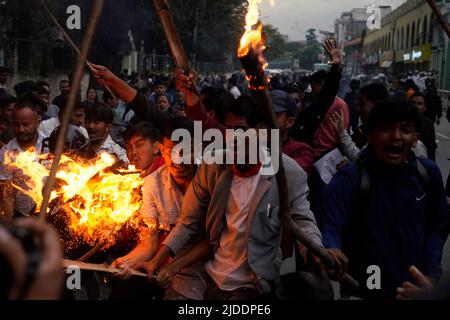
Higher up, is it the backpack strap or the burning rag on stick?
the backpack strap

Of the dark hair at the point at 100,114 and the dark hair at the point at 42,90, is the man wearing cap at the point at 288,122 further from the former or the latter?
the dark hair at the point at 42,90

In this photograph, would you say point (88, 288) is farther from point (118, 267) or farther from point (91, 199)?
point (118, 267)

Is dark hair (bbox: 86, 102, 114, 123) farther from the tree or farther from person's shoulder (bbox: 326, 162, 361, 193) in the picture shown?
person's shoulder (bbox: 326, 162, 361, 193)

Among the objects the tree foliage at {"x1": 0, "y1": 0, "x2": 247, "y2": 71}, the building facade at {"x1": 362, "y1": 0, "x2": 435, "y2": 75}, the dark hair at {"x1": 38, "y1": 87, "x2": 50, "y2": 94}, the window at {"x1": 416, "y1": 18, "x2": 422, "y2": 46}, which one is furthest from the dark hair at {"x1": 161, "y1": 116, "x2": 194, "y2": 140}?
the window at {"x1": 416, "y1": 18, "x2": 422, "y2": 46}

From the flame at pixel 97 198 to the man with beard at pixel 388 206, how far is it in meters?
1.32

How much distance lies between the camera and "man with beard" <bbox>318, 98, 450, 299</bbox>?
3.39m

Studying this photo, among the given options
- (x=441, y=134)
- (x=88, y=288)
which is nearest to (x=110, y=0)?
(x=441, y=134)

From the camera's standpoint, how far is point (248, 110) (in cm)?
472

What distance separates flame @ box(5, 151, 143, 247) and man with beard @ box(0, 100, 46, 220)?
0.41 m

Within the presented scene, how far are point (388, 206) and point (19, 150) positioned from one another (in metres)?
2.96

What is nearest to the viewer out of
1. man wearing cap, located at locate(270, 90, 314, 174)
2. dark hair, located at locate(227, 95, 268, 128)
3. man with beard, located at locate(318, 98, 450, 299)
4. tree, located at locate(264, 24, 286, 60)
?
tree, located at locate(264, 24, 286, 60)

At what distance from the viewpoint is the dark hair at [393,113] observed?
3416 mm

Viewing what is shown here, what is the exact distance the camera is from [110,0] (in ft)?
57.3

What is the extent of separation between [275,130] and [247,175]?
0.66 meters
